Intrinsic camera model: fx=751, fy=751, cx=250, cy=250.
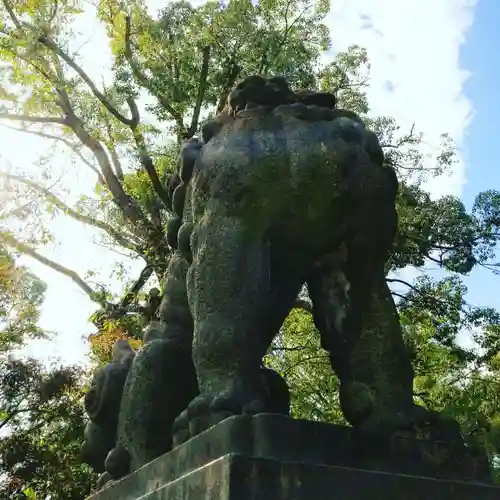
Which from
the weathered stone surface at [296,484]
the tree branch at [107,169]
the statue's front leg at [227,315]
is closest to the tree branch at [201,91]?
the tree branch at [107,169]

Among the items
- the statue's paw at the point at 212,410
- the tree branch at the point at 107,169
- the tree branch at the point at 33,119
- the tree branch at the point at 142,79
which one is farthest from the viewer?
the tree branch at the point at 33,119

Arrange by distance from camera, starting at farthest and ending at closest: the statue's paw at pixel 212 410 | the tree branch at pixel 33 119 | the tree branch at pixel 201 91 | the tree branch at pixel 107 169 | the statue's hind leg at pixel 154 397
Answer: the tree branch at pixel 33 119 → the tree branch at pixel 107 169 → the tree branch at pixel 201 91 → the statue's hind leg at pixel 154 397 → the statue's paw at pixel 212 410

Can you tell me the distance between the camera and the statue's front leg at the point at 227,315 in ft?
7.07

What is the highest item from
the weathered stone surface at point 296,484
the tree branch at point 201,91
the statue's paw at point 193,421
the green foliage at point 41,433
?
the tree branch at point 201,91

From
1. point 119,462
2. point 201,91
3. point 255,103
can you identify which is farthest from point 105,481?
point 201,91

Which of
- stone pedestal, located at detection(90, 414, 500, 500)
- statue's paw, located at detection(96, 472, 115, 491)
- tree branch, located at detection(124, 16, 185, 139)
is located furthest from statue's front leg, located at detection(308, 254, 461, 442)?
tree branch, located at detection(124, 16, 185, 139)

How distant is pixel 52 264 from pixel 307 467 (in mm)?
12081

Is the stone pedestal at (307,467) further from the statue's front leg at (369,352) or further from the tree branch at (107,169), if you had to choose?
the tree branch at (107,169)

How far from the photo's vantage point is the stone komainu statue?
2283 millimetres

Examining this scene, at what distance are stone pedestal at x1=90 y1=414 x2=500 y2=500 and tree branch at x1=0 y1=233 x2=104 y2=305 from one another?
1025cm

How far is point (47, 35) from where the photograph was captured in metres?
13.0

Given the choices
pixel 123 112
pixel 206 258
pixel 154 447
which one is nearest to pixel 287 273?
pixel 206 258

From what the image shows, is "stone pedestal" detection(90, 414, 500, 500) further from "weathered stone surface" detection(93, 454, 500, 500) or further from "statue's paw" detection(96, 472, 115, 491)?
"statue's paw" detection(96, 472, 115, 491)

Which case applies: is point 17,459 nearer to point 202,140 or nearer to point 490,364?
point 490,364
